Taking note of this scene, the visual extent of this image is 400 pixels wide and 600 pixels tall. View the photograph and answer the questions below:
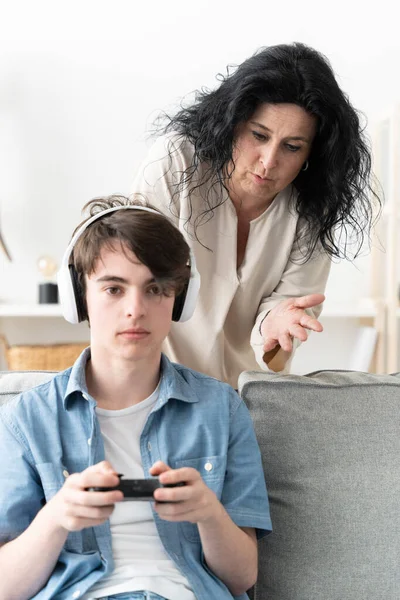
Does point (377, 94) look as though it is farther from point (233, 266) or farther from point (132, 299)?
point (132, 299)

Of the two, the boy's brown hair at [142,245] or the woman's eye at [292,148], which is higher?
the woman's eye at [292,148]

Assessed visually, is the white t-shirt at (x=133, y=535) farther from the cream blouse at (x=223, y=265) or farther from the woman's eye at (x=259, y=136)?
the woman's eye at (x=259, y=136)

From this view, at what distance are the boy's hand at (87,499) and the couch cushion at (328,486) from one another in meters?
0.48

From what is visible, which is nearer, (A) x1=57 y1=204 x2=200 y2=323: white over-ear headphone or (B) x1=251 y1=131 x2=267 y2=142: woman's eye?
(A) x1=57 y1=204 x2=200 y2=323: white over-ear headphone

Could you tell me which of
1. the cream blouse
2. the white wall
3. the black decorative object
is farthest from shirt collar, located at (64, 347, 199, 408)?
the white wall

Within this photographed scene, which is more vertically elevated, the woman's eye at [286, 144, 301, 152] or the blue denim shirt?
the woman's eye at [286, 144, 301, 152]


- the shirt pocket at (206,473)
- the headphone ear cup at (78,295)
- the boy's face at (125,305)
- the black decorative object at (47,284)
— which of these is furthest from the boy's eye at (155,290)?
the black decorative object at (47,284)

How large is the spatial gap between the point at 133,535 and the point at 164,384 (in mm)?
250

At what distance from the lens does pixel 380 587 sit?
4.40ft

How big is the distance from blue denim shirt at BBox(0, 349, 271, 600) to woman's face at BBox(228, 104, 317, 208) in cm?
54

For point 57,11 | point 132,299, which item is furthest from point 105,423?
point 57,11

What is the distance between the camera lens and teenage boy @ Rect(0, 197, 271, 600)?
3.70ft

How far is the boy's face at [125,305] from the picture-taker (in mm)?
1211

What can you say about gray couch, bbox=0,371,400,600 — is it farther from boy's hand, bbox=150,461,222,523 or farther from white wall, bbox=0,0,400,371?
white wall, bbox=0,0,400,371
